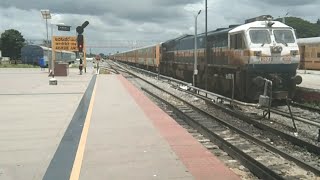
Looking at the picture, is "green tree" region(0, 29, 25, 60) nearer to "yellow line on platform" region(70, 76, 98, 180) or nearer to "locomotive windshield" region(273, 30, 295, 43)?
"locomotive windshield" region(273, 30, 295, 43)

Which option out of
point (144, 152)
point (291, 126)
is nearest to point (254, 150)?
point (144, 152)

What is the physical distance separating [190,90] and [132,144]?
56.3 feet

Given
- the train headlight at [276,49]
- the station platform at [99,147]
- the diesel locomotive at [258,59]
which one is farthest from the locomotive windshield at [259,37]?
the station platform at [99,147]

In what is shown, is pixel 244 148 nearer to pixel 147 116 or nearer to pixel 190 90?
pixel 147 116

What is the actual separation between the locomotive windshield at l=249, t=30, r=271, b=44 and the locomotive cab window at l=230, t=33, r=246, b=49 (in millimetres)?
390

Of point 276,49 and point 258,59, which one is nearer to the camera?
point 258,59

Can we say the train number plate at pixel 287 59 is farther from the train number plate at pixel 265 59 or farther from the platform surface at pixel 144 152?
the platform surface at pixel 144 152

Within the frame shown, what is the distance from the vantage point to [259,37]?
1894 cm

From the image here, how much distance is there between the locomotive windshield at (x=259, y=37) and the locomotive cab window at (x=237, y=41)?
A: 390mm

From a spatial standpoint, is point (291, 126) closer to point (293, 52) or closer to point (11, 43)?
point (293, 52)

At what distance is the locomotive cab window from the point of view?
62.8ft

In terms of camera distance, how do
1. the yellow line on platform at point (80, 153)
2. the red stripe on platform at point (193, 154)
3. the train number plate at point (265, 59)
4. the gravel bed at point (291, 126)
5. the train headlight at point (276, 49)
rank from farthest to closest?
1. the train headlight at point (276, 49)
2. the train number plate at point (265, 59)
3. the gravel bed at point (291, 126)
4. the red stripe on platform at point (193, 154)
5. the yellow line on platform at point (80, 153)

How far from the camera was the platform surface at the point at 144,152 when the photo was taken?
23.9 ft

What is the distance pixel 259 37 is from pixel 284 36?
1.07 meters
